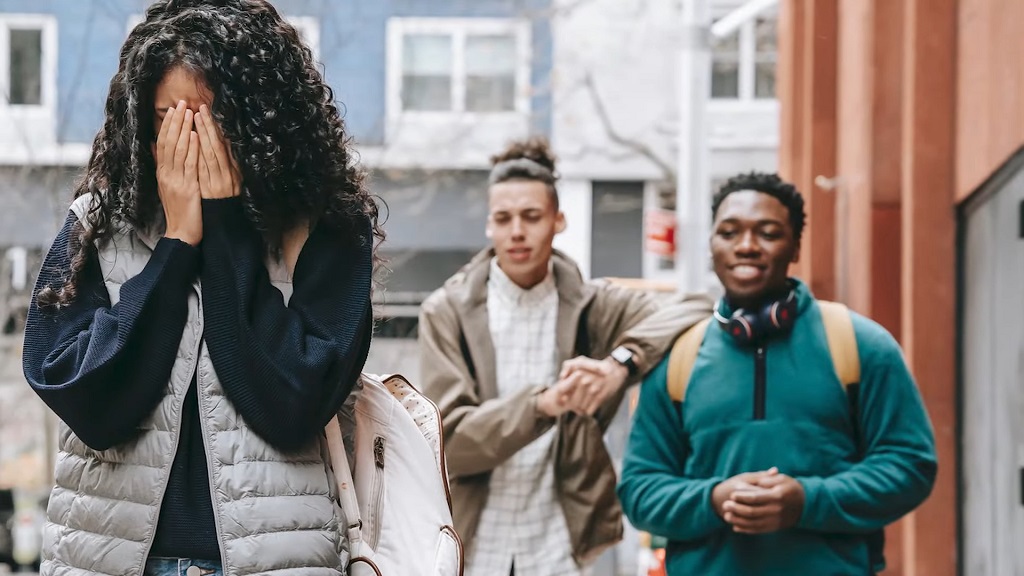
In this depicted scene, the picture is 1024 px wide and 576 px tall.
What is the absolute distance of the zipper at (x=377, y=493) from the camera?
3285 millimetres

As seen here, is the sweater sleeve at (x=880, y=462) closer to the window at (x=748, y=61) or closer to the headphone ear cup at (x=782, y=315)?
the headphone ear cup at (x=782, y=315)

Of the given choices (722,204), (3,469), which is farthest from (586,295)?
(3,469)

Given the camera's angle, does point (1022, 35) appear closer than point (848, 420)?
No

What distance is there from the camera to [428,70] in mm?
22109

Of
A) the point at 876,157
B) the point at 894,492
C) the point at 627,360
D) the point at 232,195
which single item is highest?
the point at 876,157

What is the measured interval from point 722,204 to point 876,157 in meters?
2.90

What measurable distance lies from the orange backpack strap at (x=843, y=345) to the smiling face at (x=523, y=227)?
1.39 metres

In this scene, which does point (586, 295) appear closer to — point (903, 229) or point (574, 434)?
point (574, 434)

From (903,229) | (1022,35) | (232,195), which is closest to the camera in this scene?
(232,195)

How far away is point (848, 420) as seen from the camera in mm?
4559

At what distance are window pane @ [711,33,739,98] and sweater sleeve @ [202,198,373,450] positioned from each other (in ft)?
68.7

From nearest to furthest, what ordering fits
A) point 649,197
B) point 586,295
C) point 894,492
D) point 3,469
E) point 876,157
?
point 894,492 → point 586,295 → point 876,157 → point 3,469 → point 649,197

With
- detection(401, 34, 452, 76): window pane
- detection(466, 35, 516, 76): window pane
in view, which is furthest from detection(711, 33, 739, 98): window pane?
detection(401, 34, 452, 76): window pane

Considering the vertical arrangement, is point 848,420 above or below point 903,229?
below
